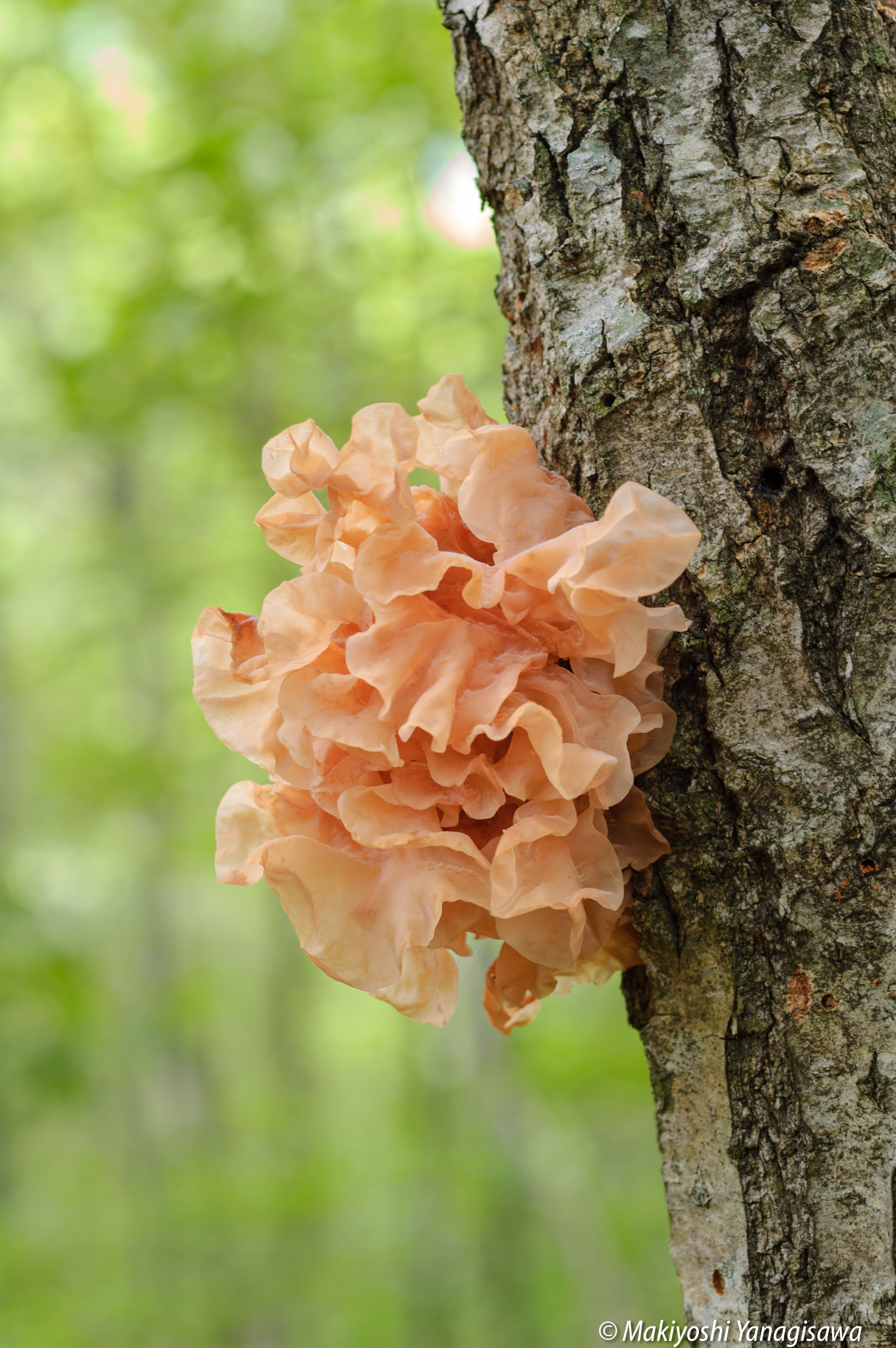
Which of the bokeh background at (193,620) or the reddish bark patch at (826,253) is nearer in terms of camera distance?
the reddish bark patch at (826,253)

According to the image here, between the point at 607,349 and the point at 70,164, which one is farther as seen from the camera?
the point at 70,164

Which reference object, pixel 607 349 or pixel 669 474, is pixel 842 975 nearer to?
pixel 669 474

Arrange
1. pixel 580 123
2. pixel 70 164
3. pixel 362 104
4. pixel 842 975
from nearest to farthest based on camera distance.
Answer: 1. pixel 842 975
2. pixel 580 123
3. pixel 362 104
4. pixel 70 164

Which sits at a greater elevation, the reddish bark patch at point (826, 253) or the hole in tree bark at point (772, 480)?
the reddish bark patch at point (826, 253)

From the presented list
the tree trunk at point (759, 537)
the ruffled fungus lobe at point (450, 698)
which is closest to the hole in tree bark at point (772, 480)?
the tree trunk at point (759, 537)

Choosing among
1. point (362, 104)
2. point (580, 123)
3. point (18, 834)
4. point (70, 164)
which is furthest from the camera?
point (18, 834)

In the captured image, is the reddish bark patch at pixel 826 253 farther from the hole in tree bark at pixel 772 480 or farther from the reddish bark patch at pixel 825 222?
the hole in tree bark at pixel 772 480

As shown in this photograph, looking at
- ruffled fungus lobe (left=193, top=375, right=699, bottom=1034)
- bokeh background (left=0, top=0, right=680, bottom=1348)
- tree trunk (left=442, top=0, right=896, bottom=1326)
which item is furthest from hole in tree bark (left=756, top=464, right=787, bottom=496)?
bokeh background (left=0, top=0, right=680, bottom=1348)

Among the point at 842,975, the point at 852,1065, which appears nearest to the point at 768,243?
the point at 842,975
